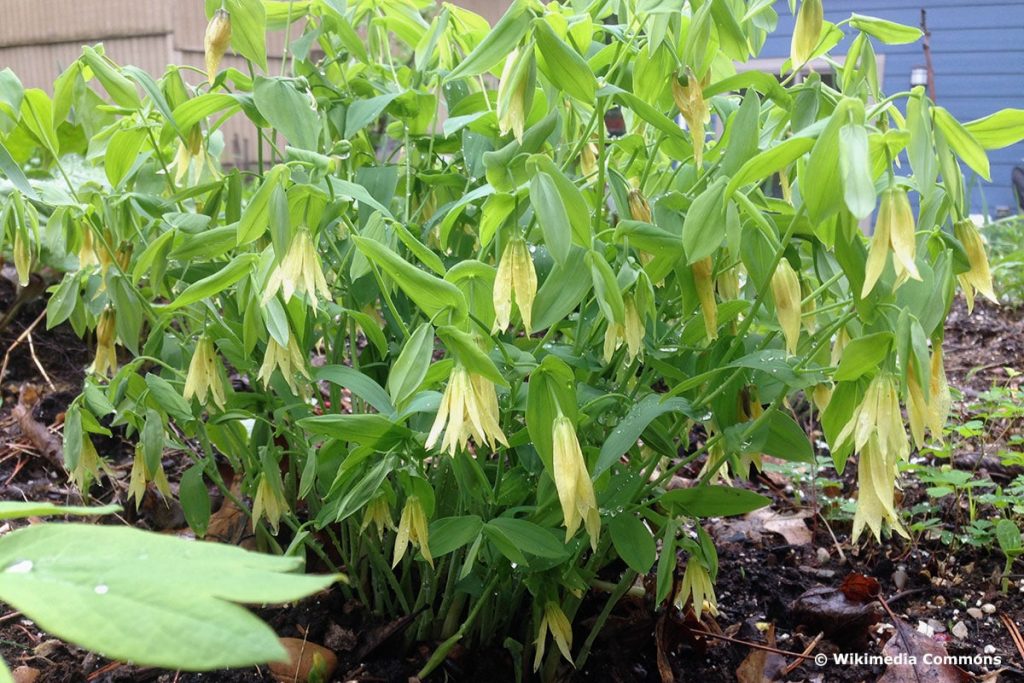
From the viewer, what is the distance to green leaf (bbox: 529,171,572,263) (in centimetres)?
73

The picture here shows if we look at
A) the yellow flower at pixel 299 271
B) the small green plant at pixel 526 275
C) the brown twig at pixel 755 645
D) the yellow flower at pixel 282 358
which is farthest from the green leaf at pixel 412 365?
the brown twig at pixel 755 645

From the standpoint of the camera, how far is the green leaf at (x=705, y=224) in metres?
0.78

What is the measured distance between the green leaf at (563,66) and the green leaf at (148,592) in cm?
58

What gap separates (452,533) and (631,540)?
0.66 ft

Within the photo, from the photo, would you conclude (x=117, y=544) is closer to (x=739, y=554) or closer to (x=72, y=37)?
(x=739, y=554)

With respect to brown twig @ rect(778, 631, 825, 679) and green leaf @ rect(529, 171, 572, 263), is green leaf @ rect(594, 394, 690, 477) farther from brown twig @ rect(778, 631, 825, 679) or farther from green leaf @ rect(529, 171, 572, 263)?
brown twig @ rect(778, 631, 825, 679)

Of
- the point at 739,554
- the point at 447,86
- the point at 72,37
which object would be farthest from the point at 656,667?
the point at 72,37

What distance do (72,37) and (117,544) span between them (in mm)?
2131

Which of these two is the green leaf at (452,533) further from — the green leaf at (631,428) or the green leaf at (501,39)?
the green leaf at (501,39)

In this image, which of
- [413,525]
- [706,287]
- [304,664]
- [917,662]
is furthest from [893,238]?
[304,664]

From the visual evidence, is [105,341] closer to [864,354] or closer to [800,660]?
[864,354]

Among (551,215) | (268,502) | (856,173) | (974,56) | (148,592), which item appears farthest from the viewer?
(974,56)

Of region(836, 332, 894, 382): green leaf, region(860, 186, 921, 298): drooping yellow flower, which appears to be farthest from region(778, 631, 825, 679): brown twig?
region(860, 186, 921, 298): drooping yellow flower

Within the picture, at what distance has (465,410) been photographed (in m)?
0.78
